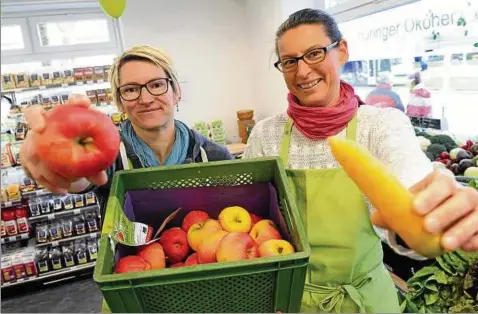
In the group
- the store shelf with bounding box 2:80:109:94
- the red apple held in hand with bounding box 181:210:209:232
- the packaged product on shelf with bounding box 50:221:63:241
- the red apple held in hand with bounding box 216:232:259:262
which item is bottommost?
the packaged product on shelf with bounding box 50:221:63:241

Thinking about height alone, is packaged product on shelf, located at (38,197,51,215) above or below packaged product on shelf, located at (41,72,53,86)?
below

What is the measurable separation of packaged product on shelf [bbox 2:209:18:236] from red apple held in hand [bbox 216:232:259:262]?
3773 mm

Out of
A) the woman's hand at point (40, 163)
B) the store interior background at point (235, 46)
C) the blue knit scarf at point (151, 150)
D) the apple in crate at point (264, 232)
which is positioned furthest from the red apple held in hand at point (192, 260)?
the store interior background at point (235, 46)

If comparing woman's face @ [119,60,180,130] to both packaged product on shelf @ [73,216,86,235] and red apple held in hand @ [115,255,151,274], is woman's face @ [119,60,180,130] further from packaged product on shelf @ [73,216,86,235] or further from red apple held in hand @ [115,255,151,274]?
packaged product on shelf @ [73,216,86,235]

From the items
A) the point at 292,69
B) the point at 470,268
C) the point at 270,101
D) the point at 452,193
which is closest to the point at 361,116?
the point at 292,69

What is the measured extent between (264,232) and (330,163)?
468 mm

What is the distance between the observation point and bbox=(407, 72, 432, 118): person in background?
2.89 meters

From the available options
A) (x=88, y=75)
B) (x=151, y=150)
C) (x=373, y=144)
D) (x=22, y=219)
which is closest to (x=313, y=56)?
(x=373, y=144)

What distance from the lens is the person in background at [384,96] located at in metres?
3.14

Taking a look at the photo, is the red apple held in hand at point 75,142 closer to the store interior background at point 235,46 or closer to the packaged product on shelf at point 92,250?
the store interior background at point 235,46

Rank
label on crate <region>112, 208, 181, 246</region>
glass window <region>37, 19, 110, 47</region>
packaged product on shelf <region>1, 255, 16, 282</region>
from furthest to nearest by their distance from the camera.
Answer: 1. glass window <region>37, 19, 110, 47</region>
2. packaged product on shelf <region>1, 255, 16, 282</region>
3. label on crate <region>112, 208, 181, 246</region>

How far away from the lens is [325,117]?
4.18 ft

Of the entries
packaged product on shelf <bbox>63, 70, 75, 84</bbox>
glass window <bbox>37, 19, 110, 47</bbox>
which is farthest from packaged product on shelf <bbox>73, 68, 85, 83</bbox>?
glass window <bbox>37, 19, 110, 47</bbox>

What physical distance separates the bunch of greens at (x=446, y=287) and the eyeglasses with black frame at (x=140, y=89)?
4.48 ft
